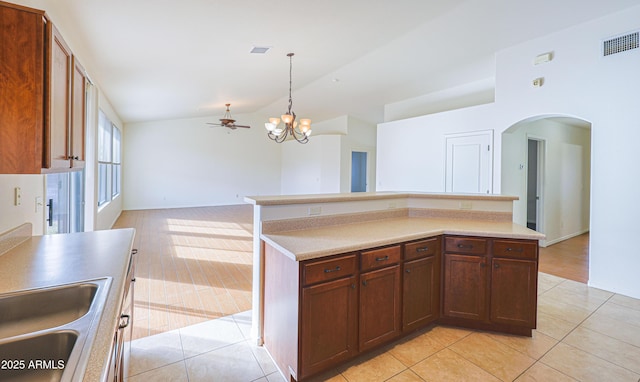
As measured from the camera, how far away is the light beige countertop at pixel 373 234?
182cm

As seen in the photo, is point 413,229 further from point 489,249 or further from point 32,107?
point 32,107

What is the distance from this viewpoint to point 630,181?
3174 mm

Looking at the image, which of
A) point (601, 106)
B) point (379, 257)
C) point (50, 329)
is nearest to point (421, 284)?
point (379, 257)

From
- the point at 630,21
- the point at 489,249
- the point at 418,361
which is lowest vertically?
the point at 418,361

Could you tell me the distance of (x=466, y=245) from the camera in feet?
7.79

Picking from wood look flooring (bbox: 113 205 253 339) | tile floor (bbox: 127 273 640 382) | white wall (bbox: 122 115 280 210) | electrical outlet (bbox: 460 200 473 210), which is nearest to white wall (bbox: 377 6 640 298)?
tile floor (bbox: 127 273 640 382)

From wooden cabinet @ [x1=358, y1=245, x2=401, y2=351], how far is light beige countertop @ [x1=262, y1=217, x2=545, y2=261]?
11 centimetres

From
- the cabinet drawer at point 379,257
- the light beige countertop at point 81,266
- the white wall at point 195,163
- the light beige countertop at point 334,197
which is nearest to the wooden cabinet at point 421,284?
the cabinet drawer at point 379,257

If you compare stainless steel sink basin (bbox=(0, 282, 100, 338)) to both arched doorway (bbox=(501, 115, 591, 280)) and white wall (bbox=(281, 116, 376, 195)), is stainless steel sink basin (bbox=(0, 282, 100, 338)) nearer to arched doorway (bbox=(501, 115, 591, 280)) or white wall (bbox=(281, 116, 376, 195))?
arched doorway (bbox=(501, 115, 591, 280))

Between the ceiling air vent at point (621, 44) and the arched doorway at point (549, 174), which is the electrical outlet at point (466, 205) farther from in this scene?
the ceiling air vent at point (621, 44)

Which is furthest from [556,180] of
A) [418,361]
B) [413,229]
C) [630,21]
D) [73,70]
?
[73,70]

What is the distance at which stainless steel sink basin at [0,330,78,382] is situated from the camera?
2.84ft

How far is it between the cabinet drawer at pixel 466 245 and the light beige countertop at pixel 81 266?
87.2 inches

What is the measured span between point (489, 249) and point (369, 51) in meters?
3.68
